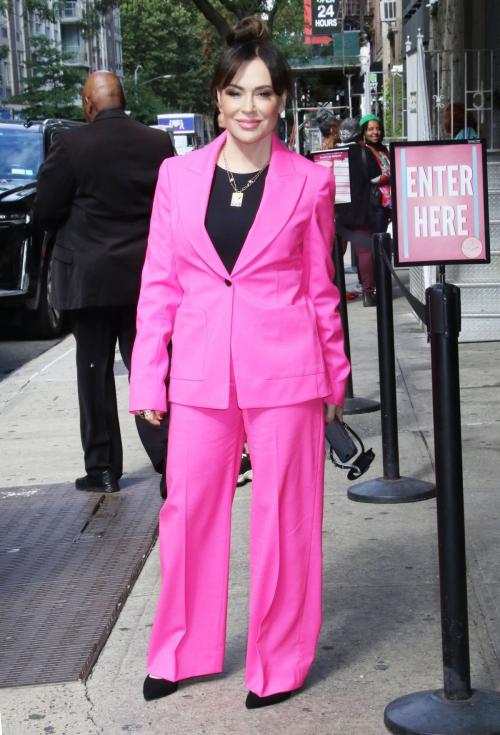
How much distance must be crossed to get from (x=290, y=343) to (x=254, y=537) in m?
0.56

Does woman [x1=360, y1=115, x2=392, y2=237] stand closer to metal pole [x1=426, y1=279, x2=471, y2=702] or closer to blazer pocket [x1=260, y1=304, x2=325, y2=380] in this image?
blazer pocket [x1=260, y1=304, x2=325, y2=380]

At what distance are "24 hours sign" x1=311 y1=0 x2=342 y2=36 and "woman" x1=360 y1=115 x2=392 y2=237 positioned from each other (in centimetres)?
3418

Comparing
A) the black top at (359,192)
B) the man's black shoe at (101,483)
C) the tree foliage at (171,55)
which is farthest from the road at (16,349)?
the tree foliage at (171,55)

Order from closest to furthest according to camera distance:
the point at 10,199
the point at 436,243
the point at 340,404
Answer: the point at 436,243
the point at 340,404
the point at 10,199

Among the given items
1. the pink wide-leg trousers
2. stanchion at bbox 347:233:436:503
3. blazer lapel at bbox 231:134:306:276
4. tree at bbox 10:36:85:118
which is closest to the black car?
stanchion at bbox 347:233:436:503

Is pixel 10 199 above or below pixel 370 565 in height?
above

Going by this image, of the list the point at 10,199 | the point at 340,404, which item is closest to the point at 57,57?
the point at 10,199

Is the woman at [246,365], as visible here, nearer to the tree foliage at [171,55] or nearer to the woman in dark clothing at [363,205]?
the woman in dark clothing at [363,205]

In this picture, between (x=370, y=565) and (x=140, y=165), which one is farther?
(x=140, y=165)

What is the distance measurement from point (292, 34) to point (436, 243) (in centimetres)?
5166

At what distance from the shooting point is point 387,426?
4.96 metres

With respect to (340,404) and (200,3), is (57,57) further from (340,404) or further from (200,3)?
(340,404)

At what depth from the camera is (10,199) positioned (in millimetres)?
9211

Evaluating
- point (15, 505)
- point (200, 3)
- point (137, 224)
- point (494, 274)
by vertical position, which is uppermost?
point (200, 3)
